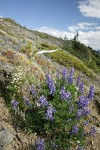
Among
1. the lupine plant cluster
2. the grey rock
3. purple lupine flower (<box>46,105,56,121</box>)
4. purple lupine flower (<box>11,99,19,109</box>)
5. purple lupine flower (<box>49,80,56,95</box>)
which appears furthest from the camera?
purple lupine flower (<box>49,80,56,95</box>)

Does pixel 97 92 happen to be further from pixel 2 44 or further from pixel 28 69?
pixel 2 44

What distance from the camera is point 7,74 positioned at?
42.7 ft

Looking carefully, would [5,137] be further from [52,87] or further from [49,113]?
[52,87]

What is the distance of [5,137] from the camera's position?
1002cm

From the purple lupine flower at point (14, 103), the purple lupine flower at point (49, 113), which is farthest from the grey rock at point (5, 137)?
the purple lupine flower at point (49, 113)

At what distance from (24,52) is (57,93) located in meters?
6.82

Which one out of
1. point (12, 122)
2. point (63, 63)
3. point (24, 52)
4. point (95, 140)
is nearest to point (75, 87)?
point (95, 140)

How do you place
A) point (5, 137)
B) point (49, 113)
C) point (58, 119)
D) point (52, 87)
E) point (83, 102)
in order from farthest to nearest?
point (52, 87) → point (83, 102) → point (58, 119) → point (49, 113) → point (5, 137)

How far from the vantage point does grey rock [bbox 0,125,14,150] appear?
9.78m

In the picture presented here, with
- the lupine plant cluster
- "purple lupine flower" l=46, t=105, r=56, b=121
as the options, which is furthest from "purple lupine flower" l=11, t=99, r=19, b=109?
"purple lupine flower" l=46, t=105, r=56, b=121

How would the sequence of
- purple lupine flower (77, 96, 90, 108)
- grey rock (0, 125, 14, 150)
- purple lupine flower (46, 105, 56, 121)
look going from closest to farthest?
grey rock (0, 125, 14, 150), purple lupine flower (46, 105, 56, 121), purple lupine flower (77, 96, 90, 108)

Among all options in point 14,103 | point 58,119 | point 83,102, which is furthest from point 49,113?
point 14,103

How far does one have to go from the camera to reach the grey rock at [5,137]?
9.78m

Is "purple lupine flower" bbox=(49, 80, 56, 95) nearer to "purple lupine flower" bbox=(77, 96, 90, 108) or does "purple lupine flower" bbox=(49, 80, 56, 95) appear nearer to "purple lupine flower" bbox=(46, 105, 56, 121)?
"purple lupine flower" bbox=(77, 96, 90, 108)
